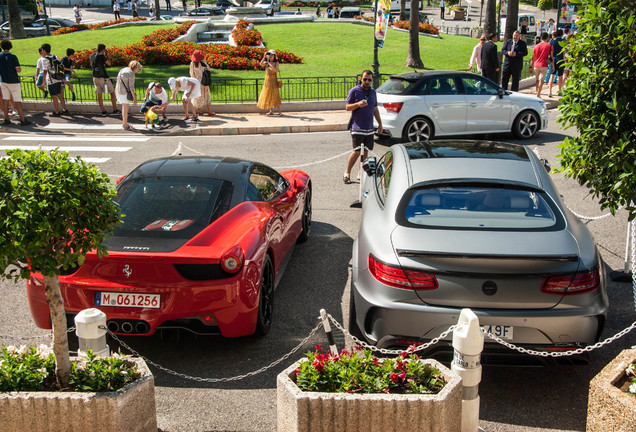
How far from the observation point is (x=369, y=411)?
12.7 ft

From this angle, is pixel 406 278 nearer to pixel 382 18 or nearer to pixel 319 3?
pixel 382 18

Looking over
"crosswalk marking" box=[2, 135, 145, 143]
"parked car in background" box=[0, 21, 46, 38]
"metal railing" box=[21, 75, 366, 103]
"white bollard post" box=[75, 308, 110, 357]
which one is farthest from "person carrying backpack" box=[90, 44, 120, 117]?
"parked car in background" box=[0, 21, 46, 38]

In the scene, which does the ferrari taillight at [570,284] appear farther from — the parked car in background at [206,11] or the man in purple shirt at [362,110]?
the parked car in background at [206,11]

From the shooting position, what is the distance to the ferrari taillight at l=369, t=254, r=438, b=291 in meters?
4.89

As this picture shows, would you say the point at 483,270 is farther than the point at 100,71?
No

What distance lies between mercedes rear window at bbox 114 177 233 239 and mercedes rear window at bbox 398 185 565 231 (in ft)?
5.88

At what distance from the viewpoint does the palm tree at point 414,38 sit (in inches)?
1074

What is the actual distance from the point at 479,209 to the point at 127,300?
294 cm

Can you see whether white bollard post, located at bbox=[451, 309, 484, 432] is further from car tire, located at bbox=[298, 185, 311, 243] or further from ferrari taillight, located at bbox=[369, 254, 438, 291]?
car tire, located at bbox=[298, 185, 311, 243]

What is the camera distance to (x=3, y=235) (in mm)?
3916

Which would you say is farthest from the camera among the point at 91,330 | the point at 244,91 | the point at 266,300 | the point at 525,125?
the point at 244,91

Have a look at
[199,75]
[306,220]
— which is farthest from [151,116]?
[306,220]

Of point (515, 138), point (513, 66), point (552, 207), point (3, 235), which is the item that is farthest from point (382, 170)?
point (513, 66)

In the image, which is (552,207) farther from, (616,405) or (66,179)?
(66,179)
